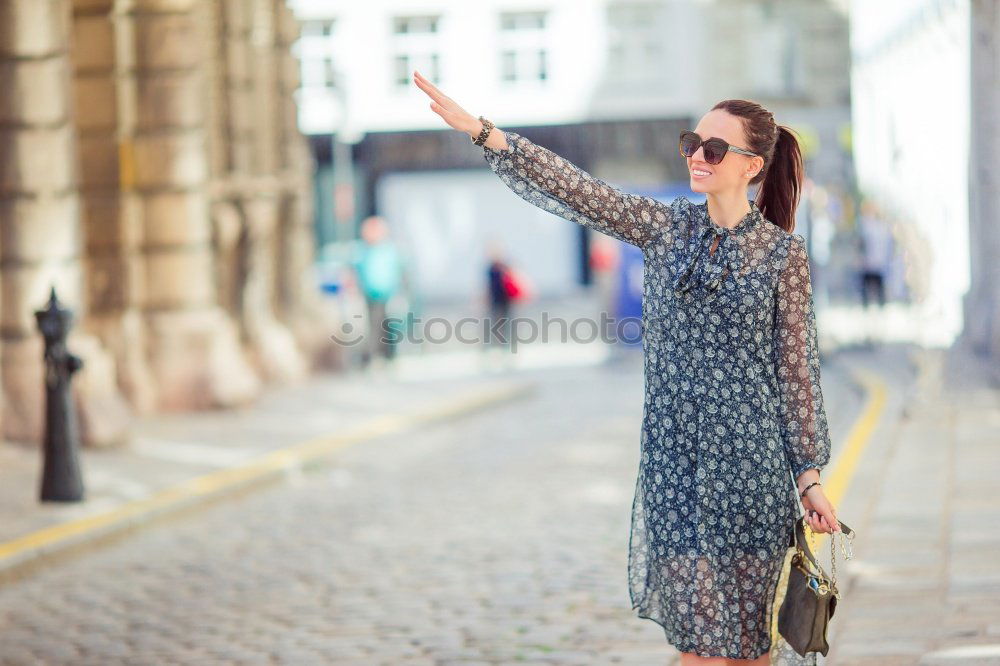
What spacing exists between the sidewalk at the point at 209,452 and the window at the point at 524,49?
22.8m

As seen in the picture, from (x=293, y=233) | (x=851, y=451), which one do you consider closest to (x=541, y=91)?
(x=293, y=233)

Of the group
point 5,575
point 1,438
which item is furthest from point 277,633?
point 1,438

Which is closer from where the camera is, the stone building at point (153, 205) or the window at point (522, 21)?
the stone building at point (153, 205)

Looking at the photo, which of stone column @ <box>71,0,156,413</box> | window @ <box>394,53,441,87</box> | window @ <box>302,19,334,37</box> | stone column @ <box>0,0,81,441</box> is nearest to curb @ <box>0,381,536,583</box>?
stone column @ <box>0,0,81,441</box>

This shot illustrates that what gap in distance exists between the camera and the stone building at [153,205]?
13.0 metres

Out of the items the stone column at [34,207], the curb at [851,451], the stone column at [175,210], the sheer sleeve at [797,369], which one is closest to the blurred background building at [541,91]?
the curb at [851,451]

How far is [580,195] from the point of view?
165 inches

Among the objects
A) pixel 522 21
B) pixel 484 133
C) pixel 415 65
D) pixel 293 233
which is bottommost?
pixel 484 133

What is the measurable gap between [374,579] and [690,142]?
447 cm

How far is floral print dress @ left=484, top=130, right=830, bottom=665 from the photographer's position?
13.5 feet

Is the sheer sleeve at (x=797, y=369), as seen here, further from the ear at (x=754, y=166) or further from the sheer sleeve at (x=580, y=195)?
the sheer sleeve at (x=580, y=195)

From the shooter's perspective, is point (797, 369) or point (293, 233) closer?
point (797, 369)

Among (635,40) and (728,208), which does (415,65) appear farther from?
(728,208)

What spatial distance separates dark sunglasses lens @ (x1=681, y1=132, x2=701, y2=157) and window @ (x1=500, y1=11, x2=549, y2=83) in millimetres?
38184
